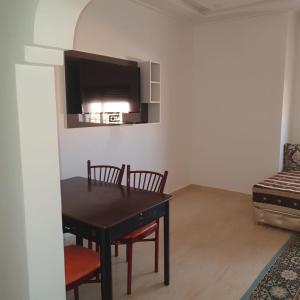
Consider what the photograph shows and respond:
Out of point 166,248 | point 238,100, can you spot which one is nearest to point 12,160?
point 166,248

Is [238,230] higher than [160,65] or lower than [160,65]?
lower

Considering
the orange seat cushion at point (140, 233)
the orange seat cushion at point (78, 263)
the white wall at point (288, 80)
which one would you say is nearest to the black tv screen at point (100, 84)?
the orange seat cushion at point (140, 233)

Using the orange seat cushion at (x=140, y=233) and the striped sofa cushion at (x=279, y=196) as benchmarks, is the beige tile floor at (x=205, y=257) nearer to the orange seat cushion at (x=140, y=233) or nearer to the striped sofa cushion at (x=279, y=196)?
the striped sofa cushion at (x=279, y=196)

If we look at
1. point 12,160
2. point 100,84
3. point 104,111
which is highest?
point 100,84

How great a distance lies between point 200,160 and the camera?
505cm

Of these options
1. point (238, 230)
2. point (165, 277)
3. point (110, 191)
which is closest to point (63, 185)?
point (110, 191)

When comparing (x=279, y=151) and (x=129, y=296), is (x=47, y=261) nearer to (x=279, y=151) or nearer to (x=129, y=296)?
(x=129, y=296)

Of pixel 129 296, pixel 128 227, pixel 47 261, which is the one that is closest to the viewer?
pixel 47 261

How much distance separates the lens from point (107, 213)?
6.50ft

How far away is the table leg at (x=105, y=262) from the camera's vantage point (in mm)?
1792

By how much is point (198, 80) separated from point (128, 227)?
136 inches

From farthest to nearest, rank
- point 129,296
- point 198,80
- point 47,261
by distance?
point 198,80 < point 129,296 < point 47,261

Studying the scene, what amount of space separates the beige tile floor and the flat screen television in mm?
1520

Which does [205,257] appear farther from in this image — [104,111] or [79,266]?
[104,111]
